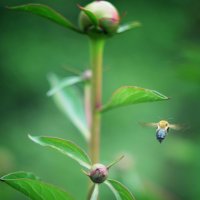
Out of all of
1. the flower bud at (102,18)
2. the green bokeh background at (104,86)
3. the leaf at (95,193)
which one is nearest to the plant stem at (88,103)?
the flower bud at (102,18)

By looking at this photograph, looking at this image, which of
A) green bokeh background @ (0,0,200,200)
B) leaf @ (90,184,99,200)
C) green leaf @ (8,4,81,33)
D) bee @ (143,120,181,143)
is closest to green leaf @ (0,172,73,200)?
leaf @ (90,184,99,200)

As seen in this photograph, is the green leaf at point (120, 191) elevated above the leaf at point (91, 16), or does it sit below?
below

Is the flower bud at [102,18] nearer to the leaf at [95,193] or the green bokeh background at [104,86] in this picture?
the leaf at [95,193]

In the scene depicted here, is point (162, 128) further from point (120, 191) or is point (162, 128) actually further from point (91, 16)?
point (91, 16)

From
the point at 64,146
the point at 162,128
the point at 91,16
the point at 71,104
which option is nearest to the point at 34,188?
the point at 64,146

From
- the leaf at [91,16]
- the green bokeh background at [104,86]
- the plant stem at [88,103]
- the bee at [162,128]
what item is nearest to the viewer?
the bee at [162,128]

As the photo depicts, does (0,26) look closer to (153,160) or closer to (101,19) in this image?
(153,160)
